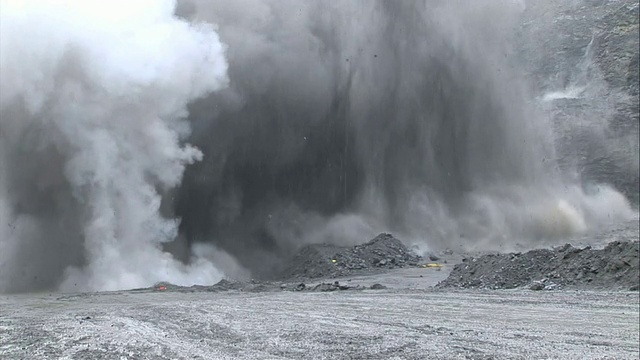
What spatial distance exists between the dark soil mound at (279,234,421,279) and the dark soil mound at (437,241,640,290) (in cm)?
626

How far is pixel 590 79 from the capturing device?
46.0m

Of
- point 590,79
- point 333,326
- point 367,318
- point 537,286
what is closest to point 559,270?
point 537,286

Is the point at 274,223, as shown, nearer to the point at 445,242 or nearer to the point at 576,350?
the point at 445,242

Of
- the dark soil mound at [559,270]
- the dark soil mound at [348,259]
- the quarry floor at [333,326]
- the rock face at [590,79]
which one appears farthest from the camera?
the rock face at [590,79]

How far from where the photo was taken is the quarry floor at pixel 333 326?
26.7 feet

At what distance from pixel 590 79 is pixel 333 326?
43.3 m

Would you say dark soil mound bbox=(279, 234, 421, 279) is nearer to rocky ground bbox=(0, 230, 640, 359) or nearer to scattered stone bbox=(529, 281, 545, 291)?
rocky ground bbox=(0, 230, 640, 359)

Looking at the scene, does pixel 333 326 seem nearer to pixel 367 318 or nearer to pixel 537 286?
pixel 367 318

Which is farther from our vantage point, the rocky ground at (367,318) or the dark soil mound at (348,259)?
the dark soil mound at (348,259)

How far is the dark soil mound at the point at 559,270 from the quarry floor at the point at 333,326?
4.44ft

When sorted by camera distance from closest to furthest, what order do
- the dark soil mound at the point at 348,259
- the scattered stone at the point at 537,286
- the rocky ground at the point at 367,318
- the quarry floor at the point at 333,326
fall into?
the quarry floor at the point at 333,326
the rocky ground at the point at 367,318
the scattered stone at the point at 537,286
the dark soil mound at the point at 348,259

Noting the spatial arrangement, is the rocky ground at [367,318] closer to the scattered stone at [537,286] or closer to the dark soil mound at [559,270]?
Answer: the dark soil mound at [559,270]

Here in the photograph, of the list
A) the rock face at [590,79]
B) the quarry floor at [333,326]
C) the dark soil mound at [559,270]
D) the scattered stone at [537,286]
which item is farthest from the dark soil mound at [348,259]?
the rock face at [590,79]

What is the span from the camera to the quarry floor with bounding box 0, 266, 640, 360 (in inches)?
320
